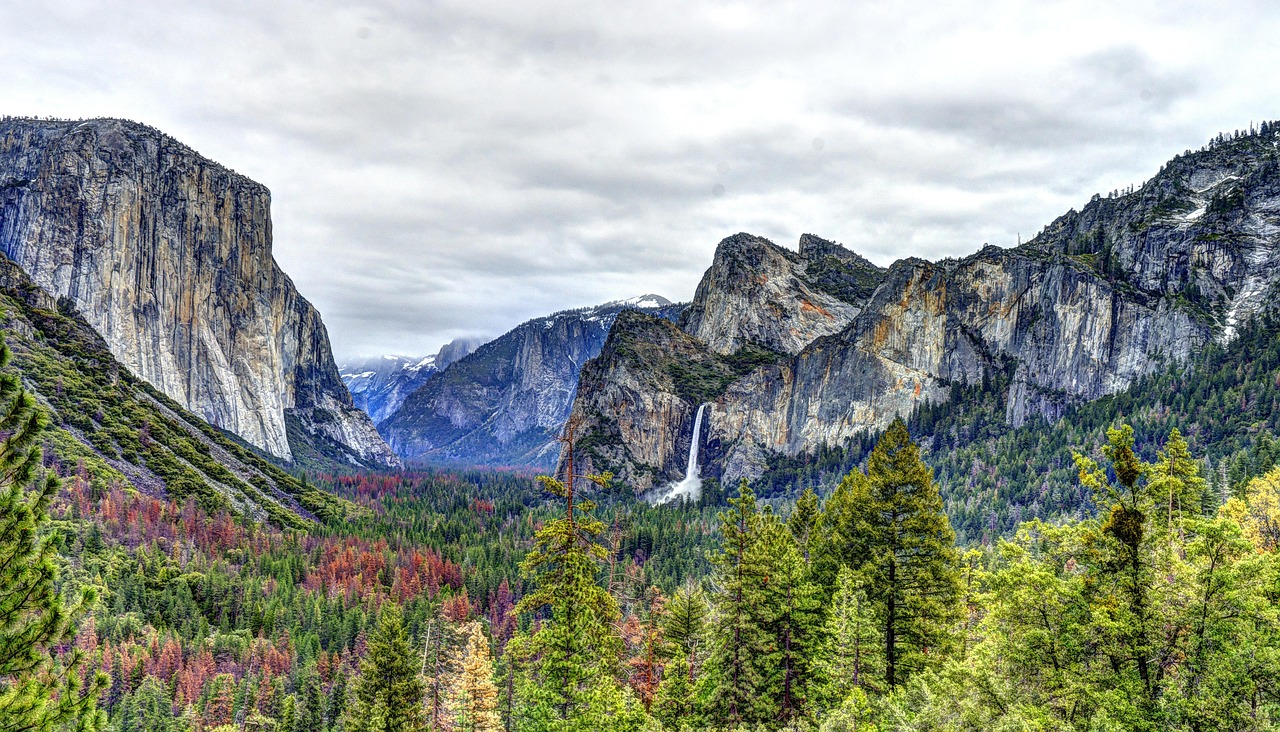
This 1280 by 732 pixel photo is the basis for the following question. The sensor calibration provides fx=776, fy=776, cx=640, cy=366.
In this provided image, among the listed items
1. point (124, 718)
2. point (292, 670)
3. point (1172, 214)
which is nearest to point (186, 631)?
point (292, 670)

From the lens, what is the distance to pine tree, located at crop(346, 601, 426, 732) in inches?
1527

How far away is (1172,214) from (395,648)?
577ft

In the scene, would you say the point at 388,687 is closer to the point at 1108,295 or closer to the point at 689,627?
the point at 689,627

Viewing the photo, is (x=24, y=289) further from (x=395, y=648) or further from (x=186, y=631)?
(x=395, y=648)

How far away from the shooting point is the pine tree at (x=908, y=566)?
28.8 meters

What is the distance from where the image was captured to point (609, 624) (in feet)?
101

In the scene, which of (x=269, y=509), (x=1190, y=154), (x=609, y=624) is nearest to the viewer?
(x=609, y=624)

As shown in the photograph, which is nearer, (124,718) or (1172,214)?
(124,718)

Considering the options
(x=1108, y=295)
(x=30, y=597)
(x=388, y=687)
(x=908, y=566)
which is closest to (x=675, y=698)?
(x=908, y=566)

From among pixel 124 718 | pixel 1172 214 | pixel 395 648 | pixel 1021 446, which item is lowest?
pixel 124 718

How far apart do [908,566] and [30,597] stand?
26.5 m

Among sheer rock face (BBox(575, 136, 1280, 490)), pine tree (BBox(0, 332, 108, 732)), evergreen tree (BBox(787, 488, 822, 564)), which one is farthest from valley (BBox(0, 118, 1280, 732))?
sheer rock face (BBox(575, 136, 1280, 490))

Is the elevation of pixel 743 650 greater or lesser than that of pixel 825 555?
lesser

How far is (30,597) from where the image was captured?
1370 centimetres
